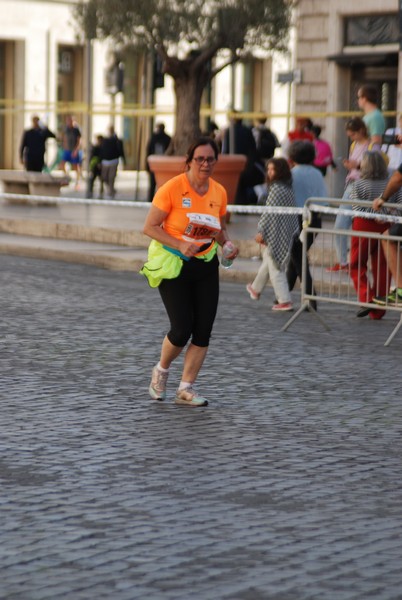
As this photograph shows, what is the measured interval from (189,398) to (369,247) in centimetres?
386

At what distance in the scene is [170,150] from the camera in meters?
23.4

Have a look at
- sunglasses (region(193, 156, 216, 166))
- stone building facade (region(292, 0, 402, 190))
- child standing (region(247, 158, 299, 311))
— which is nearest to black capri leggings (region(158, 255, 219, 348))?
sunglasses (region(193, 156, 216, 166))

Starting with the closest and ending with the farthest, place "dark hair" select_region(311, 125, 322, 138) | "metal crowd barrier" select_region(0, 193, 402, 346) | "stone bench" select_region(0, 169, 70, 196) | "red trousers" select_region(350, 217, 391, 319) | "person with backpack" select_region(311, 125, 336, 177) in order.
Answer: "metal crowd barrier" select_region(0, 193, 402, 346) → "red trousers" select_region(350, 217, 391, 319) → "person with backpack" select_region(311, 125, 336, 177) → "dark hair" select_region(311, 125, 322, 138) → "stone bench" select_region(0, 169, 70, 196)


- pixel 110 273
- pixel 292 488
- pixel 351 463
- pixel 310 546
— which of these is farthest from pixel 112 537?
pixel 110 273

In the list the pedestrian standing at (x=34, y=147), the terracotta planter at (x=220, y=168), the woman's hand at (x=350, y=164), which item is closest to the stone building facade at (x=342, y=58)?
the terracotta planter at (x=220, y=168)

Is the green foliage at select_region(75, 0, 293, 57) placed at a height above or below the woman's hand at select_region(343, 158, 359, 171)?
above

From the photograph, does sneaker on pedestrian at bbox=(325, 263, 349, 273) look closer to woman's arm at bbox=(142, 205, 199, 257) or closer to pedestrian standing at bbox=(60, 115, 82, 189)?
woman's arm at bbox=(142, 205, 199, 257)

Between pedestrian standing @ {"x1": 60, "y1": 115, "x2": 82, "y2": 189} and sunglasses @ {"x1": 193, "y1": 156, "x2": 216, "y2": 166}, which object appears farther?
pedestrian standing @ {"x1": 60, "y1": 115, "x2": 82, "y2": 189}

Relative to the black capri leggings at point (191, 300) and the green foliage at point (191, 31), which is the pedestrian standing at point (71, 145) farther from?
the black capri leggings at point (191, 300)

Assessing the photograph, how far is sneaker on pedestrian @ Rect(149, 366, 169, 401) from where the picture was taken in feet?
28.6

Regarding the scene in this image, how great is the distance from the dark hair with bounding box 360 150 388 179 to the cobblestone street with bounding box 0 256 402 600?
1.54 m

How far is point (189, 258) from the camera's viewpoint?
8.55 metres

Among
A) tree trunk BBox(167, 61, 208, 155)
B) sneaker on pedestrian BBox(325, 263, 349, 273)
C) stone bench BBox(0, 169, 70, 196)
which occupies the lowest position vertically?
sneaker on pedestrian BBox(325, 263, 349, 273)

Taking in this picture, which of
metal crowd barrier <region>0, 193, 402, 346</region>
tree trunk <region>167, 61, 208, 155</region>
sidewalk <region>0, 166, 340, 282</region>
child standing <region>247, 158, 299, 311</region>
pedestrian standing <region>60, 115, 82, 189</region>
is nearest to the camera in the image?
metal crowd barrier <region>0, 193, 402, 346</region>
